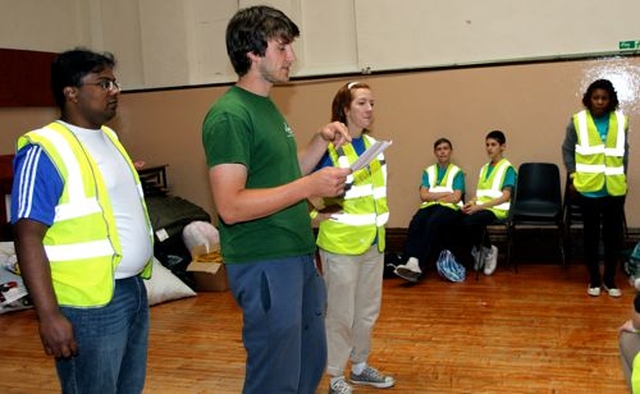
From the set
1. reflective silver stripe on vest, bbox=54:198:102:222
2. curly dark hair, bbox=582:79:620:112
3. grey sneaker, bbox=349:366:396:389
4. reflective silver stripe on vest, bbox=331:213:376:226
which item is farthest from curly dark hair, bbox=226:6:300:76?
curly dark hair, bbox=582:79:620:112

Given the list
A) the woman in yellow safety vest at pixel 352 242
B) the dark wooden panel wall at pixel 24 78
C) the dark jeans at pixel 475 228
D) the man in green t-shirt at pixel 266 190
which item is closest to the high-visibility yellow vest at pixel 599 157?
the dark jeans at pixel 475 228

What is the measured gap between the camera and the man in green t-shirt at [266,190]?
1.92m

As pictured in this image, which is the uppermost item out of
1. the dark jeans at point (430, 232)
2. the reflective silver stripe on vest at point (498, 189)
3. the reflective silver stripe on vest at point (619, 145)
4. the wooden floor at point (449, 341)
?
the reflective silver stripe on vest at point (619, 145)

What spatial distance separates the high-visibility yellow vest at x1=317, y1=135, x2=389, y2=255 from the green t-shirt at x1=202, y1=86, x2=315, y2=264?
1.06m

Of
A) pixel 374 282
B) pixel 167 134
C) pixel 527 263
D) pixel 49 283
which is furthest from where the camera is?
pixel 167 134

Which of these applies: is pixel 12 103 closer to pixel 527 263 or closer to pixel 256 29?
pixel 527 263

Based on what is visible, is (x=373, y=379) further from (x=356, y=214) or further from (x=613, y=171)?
(x=613, y=171)

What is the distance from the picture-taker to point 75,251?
1862 millimetres

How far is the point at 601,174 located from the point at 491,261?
1321 mm

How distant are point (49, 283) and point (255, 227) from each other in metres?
0.58

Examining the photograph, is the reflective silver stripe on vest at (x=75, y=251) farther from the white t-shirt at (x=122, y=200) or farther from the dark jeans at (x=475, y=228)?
the dark jeans at (x=475, y=228)

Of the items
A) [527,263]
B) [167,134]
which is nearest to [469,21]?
[527,263]

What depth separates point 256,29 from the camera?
2000 millimetres

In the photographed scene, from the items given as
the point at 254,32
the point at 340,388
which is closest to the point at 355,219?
the point at 340,388
